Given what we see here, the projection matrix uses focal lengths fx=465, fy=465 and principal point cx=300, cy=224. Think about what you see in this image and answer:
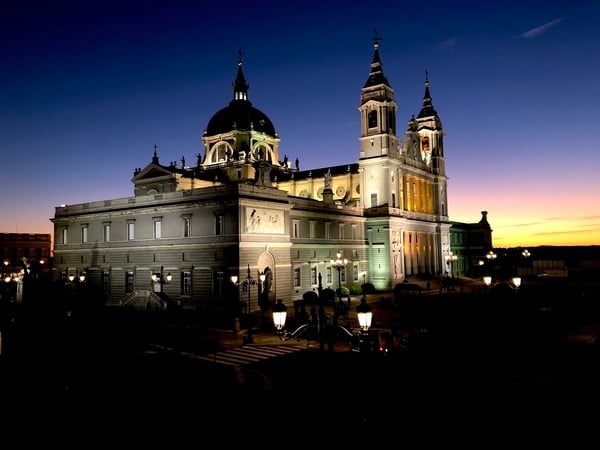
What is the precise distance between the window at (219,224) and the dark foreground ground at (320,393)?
1295 centimetres

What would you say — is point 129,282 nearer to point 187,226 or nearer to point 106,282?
point 106,282

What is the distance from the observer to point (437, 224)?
73.5 meters

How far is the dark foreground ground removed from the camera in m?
12.9

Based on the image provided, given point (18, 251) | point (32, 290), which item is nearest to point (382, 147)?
point (32, 290)

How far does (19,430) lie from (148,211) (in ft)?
104

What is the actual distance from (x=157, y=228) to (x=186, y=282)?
6.17 meters

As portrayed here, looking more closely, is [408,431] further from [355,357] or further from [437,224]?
[437,224]

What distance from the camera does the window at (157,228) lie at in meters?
43.1

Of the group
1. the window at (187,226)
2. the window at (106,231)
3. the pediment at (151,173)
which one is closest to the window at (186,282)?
the window at (187,226)

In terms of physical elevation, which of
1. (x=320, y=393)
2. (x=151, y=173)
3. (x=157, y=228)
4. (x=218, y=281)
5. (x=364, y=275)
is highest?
(x=151, y=173)

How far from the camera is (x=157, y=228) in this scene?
4334 cm

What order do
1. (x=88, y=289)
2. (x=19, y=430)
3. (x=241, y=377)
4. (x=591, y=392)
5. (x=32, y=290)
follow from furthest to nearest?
(x=88, y=289) < (x=32, y=290) < (x=241, y=377) < (x=591, y=392) < (x=19, y=430)

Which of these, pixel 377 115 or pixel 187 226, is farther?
pixel 377 115

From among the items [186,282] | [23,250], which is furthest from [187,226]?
[23,250]
